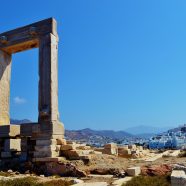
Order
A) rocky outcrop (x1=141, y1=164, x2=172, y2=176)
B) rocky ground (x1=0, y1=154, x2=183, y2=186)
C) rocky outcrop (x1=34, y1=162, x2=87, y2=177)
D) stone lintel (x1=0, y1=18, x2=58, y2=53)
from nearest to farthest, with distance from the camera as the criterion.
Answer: rocky outcrop (x1=141, y1=164, x2=172, y2=176) < rocky ground (x1=0, y1=154, x2=183, y2=186) < rocky outcrop (x1=34, y1=162, x2=87, y2=177) < stone lintel (x1=0, y1=18, x2=58, y2=53)

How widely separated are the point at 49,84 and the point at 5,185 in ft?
19.5

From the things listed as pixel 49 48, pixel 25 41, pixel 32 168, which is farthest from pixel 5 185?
pixel 25 41

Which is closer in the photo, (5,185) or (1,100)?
(5,185)

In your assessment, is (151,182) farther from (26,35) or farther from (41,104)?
(26,35)

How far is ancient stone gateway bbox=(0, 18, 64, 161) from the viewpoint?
13.3 m

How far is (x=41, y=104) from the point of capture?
13992 mm

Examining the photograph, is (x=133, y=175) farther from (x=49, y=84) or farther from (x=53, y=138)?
(x=49, y=84)

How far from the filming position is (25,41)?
15.2m

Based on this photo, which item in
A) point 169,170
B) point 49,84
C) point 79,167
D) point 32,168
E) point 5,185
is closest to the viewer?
point 5,185

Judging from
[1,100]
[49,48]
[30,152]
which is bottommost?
[30,152]

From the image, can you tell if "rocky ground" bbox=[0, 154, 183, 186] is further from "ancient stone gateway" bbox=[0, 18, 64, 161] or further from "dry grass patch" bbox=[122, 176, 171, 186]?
"ancient stone gateway" bbox=[0, 18, 64, 161]

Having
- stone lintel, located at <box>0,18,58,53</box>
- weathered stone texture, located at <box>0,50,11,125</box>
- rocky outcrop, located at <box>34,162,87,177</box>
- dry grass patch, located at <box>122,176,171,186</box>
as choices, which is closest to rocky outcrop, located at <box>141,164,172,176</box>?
dry grass patch, located at <box>122,176,171,186</box>

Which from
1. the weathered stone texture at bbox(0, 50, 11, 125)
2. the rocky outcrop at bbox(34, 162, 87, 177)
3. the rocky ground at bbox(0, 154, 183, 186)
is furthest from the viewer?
the weathered stone texture at bbox(0, 50, 11, 125)

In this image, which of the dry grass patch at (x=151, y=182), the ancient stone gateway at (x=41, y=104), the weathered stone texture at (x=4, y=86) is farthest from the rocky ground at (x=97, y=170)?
the weathered stone texture at (x=4, y=86)
